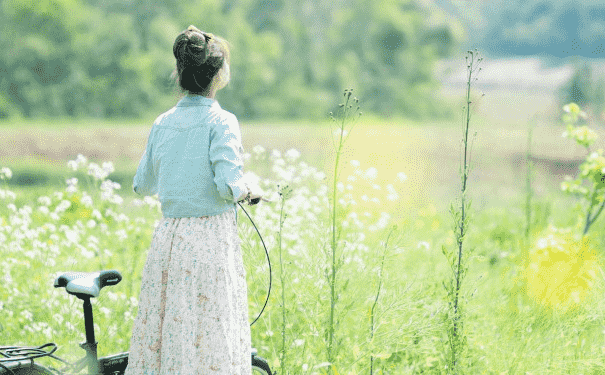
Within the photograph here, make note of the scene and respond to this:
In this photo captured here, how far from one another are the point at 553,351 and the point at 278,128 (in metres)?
18.0

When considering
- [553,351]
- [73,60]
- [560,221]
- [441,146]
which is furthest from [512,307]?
[73,60]

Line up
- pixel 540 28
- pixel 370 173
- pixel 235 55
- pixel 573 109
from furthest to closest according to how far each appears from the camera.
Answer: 1. pixel 540 28
2. pixel 235 55
3. pixel 573 109
4. pixel 370 173

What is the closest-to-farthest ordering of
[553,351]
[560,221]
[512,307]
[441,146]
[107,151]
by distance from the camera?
1. [553,351]
2. [512,307]
3. [560,221]
4. [107,151]
5. [441,146]

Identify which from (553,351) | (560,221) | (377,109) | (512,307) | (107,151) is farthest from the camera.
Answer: (377,109)

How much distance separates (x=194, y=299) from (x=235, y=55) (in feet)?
65.9

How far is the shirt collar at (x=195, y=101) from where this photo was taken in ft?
7.79

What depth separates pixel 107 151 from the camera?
17.4 meters

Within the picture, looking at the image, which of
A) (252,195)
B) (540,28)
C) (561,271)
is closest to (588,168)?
(561,271)

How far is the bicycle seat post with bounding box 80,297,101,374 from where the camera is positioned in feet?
7.66

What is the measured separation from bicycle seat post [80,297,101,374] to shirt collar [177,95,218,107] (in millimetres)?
761

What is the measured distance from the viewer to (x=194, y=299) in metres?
2.32

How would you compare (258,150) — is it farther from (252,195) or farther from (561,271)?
(561,271)

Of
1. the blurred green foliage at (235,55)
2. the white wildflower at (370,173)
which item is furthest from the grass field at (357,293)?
the blurred green foliage at (235,55)

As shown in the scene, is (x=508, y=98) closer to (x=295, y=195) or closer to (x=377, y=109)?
(x=377, y=109)
